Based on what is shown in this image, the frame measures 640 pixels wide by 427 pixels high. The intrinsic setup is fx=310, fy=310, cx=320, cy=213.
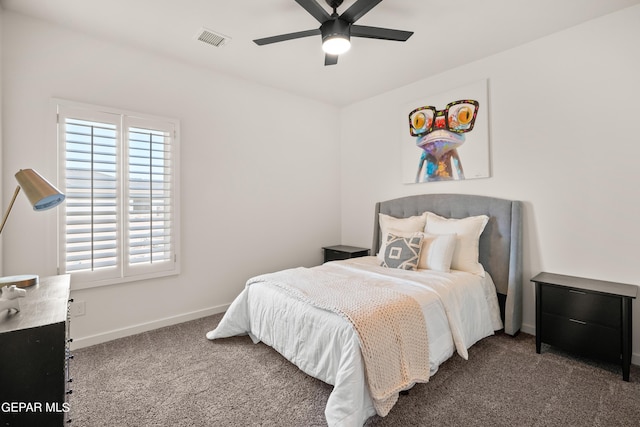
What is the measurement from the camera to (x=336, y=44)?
86.4 inches

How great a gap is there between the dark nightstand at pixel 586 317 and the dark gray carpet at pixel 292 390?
0.45ft

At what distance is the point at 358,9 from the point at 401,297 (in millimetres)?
1878

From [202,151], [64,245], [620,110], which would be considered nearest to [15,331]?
[64,245]

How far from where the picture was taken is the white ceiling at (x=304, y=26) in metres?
2.27

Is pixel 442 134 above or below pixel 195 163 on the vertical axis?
above

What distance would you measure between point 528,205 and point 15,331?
348 centimetres

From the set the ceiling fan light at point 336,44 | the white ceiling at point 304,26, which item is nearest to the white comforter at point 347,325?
the ceiling fan light at point 336,44

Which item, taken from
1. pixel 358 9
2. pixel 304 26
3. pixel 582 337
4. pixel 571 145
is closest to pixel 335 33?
pixel 358 9

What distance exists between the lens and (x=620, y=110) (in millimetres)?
2373

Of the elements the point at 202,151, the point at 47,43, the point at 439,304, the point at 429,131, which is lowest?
the point at 439,304

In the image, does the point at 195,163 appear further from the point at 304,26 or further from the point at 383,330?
the point at 383,330

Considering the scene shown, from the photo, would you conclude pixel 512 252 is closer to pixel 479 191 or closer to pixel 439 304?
pixel 479 191

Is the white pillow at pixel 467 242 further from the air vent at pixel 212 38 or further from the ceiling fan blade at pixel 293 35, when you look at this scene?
the air vent at pixel 212 38

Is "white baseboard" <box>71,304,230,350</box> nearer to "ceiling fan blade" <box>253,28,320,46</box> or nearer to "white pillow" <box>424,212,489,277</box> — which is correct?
"white pillow" <box>424,212,489,277</box>
